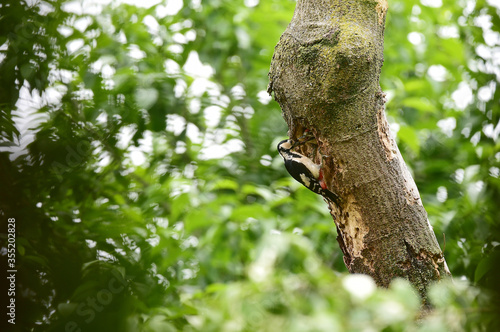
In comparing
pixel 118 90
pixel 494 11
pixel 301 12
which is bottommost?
pixel 118 90

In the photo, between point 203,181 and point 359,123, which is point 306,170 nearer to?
point 359,123

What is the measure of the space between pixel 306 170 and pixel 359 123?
1.08 feet

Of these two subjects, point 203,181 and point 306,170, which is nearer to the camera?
point 306,170

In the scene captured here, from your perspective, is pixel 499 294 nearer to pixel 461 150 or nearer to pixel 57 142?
pixel 57 142

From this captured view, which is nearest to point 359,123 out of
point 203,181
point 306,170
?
point 306,170

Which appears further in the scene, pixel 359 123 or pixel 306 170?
pixel 306 170

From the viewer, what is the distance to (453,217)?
7.62 ft

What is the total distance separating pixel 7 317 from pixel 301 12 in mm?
1263

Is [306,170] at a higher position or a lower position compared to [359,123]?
lower

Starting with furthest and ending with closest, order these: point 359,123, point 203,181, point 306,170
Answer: point 203,181 < point 306,170 < point 359,123

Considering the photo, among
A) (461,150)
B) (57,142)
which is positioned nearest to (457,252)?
(461,150)

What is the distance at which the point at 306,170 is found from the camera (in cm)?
166

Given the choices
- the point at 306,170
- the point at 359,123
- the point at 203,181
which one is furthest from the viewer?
the point at 203,181

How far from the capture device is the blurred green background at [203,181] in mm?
846
